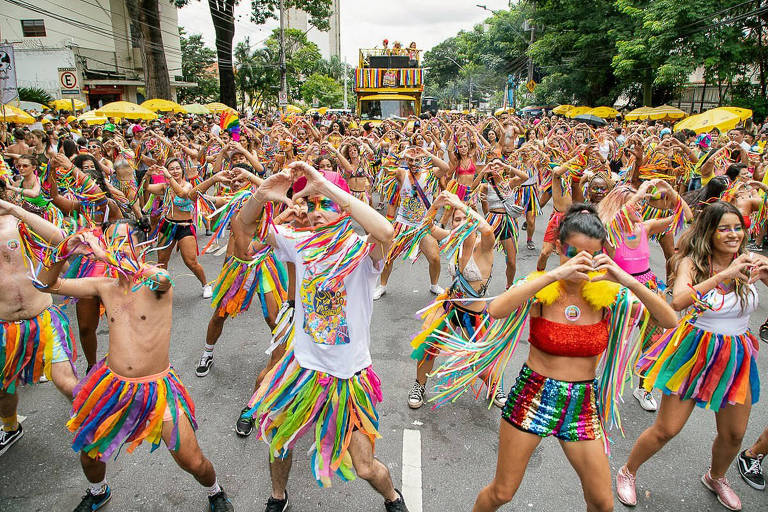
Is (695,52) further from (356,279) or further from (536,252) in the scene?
(356,279)

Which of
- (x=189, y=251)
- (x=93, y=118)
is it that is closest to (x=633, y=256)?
(x=189, y=251)

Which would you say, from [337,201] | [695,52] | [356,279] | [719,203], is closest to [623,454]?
[719,203]

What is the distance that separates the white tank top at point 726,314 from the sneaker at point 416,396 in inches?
82.4

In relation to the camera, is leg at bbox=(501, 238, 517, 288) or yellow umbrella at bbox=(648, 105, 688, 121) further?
yellow umbrella at bbox=(648, 105, 688, 121)

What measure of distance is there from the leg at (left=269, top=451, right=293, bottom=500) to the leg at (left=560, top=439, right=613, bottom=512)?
5.05 ft

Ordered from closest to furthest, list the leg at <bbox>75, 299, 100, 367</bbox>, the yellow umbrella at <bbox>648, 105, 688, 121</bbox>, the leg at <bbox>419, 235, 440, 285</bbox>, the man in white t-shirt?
the man in white t-shirt → the leg at <bbox>75, 299, 100, 367</bbox> → the leg at <bbox>419, 235, 440, 285</bbox> → the yellow umbrella at <bbox>648, 105, 688, 121</bbox>

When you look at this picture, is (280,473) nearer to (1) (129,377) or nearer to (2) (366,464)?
(2) (366,464)

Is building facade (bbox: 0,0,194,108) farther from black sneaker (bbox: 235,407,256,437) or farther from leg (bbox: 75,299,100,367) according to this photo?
black sneaker (bbox: 235,407,256,437)

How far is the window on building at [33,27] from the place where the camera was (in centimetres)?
3344

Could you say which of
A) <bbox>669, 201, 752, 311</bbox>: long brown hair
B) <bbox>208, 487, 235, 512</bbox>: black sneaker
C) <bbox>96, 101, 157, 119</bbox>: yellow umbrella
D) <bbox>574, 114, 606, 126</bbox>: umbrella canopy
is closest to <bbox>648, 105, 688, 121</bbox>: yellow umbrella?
<bbox>574, 114, 606, 126</bbox>: umbrella canopy

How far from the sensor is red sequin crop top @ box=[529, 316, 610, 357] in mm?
2463

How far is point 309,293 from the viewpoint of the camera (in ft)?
9.14

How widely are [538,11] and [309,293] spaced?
3238cm

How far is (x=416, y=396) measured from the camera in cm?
420
